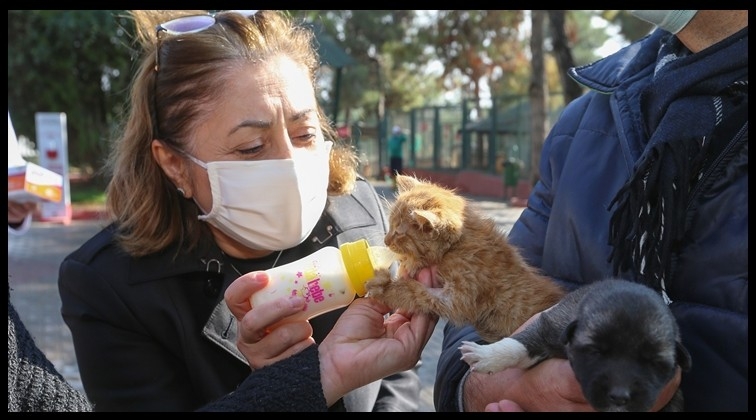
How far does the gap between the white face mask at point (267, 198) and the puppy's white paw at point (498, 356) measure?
43.3 inches

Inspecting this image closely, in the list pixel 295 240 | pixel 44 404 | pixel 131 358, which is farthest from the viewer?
pixel 295 240

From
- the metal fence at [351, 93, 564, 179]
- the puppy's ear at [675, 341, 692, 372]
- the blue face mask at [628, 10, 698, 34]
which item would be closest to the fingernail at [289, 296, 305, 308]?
the puppy's ear at [675, 341, 692, 372]

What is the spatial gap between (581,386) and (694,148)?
0.78 meters

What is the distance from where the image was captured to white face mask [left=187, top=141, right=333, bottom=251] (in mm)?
3066

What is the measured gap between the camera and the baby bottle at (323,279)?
102 inches

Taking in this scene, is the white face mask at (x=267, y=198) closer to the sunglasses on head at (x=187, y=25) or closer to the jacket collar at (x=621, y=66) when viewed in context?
the sunglasses on head at (x=187, y=25)

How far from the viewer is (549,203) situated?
2.71 m

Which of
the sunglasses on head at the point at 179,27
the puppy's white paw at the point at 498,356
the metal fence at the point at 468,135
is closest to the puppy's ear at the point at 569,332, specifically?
the puppy's white paw at the point at 498,356

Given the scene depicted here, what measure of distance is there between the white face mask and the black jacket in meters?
0.19

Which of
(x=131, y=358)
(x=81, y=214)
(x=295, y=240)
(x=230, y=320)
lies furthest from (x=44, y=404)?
(x=81, y=214)

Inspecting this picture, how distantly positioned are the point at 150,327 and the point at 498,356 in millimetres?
1456

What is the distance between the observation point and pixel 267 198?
3104mm

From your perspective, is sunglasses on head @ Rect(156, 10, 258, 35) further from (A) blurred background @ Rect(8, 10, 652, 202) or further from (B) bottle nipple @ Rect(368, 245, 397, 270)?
(A) blurred background @ Rect(8, 10, 652, 202)

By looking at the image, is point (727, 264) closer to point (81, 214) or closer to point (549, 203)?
point (549, 203)
